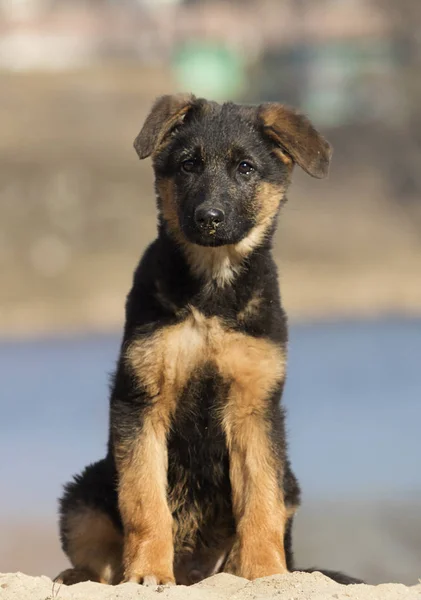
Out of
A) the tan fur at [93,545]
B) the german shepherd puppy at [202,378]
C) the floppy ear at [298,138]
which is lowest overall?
the tan fur at [93,545]

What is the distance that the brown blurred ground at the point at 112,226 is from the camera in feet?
80.4

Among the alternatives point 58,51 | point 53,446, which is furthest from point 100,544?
point 58,51

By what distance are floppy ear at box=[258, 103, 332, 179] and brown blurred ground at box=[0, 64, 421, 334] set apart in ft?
49.1

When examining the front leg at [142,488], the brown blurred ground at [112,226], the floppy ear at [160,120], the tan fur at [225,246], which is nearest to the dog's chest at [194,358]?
the front leg at [142,488]

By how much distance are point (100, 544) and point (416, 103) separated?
32962 millimetres

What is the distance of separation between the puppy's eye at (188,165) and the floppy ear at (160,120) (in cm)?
17

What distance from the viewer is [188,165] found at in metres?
6.96

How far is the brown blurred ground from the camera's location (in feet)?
80.4

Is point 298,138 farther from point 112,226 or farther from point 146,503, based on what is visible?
point 112,226

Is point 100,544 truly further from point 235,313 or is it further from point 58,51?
point 58,51

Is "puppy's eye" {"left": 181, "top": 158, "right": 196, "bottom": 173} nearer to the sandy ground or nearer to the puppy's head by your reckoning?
the puppy's head

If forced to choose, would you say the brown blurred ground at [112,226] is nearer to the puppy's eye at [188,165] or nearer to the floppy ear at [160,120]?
the floppy ear at [160,120]

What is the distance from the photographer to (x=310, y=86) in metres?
40.6

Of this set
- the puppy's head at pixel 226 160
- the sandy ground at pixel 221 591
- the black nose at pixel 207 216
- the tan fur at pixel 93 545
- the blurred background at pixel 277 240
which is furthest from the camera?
the blurred background at pixel 277 240
